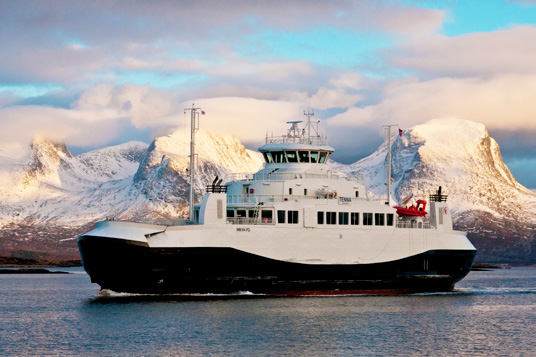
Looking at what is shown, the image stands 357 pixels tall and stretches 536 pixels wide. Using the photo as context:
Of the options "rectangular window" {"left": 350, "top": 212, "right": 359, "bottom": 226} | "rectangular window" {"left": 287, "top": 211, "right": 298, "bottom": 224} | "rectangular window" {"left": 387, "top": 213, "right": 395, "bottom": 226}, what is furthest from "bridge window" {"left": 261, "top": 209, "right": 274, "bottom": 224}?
"rectangular window" {"left": 387, "top": 213, "right": 395, "bottom": 226}

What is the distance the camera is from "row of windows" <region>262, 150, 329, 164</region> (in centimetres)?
6000

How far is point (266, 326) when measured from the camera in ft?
144

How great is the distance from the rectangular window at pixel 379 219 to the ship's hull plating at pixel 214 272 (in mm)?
2837

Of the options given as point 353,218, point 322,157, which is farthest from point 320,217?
point 322,157

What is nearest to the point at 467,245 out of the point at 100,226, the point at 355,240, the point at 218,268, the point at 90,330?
the point at 355,240

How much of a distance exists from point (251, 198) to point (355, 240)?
7590 mm

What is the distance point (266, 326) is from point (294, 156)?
18831 mm

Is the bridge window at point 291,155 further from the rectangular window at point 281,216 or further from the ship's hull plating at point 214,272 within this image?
the ship's hull plating at point 214,272

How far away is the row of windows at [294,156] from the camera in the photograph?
60000mm

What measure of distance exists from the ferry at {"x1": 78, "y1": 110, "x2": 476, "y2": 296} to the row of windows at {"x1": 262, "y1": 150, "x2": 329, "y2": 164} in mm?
72

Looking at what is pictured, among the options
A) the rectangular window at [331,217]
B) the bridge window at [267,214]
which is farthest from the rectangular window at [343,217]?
the bridge window at [267,214]

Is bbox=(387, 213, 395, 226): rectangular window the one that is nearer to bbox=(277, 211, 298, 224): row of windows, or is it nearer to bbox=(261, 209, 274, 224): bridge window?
bbox=(277, 211, 298, 224): row of windows

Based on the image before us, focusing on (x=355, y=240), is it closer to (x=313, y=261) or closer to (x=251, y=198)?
(x=313, y=261)

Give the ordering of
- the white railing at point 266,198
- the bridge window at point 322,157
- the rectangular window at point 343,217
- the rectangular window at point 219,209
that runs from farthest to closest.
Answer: the bridge window at point 322,157
the rectangular window at point 343,217
the white railing at point 266,198
the rectangular window at point 219,209
